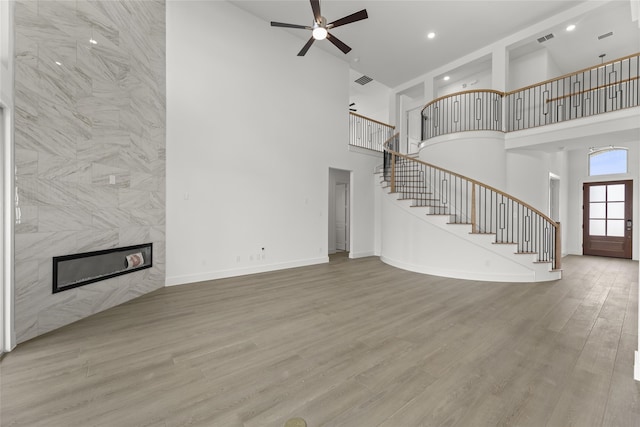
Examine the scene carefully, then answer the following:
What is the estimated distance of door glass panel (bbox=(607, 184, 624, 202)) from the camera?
26.6ft

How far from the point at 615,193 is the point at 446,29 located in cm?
748

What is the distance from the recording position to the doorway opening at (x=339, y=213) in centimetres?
898

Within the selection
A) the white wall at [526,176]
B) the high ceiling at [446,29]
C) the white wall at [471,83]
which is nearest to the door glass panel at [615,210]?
the white wall at [526,176]

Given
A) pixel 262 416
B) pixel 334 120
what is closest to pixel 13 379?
pixel 262 416

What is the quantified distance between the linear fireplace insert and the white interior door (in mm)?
6010

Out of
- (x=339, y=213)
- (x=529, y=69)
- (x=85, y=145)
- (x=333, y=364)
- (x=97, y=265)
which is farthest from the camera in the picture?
(x=339, y=213)

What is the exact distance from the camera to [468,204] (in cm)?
671

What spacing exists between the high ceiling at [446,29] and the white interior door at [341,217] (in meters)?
3.94

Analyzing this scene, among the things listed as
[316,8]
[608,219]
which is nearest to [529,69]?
[608,219]

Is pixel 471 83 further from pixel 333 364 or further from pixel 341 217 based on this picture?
pixel 333 364

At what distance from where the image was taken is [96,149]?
3459 mm

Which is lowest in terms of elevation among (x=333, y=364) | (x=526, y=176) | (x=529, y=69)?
(x=333, y=364)

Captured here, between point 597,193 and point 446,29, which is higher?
point 446,29

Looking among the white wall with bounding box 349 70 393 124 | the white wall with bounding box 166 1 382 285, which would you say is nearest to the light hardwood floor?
the white wall with bounding box 166 1 382 285
